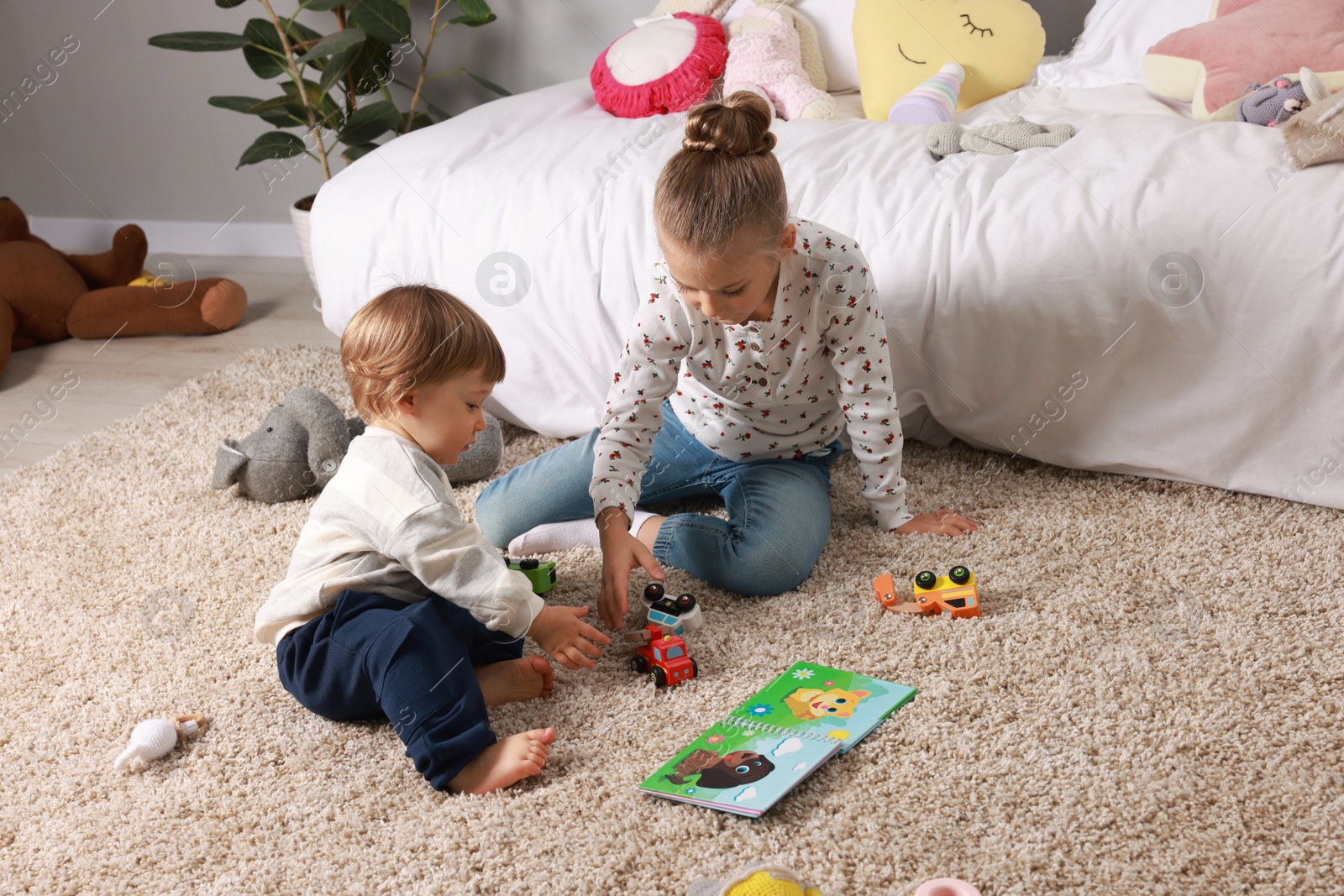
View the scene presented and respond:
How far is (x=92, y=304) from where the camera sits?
7.56 ft

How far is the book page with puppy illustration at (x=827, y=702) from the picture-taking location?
95cm

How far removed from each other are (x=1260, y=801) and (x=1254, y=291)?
2.07ft

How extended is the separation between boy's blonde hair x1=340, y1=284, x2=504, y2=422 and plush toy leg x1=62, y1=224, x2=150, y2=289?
172cm

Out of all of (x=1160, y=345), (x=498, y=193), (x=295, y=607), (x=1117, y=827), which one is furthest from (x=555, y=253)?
(x=1117, y=827)

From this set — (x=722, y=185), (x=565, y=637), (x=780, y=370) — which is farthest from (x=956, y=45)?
(x=565, y=637)

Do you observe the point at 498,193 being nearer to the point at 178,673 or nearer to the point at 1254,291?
the point at 178,673

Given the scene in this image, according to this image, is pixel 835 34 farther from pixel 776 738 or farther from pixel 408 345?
pixel 776 738

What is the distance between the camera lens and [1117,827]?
0.82 meters

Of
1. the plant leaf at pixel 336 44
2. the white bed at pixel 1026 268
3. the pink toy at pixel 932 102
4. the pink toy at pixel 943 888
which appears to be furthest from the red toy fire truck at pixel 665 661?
the plant leaf at pixel 336 44

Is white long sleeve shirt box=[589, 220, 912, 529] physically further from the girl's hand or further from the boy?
the boy

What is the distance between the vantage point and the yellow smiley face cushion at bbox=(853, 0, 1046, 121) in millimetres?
1803

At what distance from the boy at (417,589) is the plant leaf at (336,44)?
4.27 feet

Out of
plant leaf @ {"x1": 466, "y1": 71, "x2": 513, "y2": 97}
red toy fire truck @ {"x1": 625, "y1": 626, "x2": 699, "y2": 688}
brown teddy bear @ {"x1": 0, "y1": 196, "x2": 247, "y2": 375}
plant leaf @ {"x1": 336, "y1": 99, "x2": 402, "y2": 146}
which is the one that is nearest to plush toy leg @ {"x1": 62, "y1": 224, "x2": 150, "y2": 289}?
brown teddy bear @ {"x1": 0, "y1": 196, "x2": 247, "y2": 375}

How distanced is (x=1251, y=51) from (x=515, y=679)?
136cm
